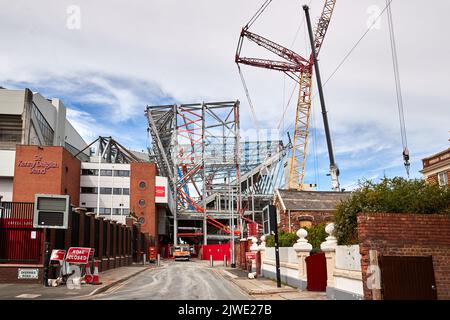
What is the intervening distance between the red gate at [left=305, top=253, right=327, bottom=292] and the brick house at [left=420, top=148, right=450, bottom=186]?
21569 mm

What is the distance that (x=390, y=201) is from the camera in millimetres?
14531

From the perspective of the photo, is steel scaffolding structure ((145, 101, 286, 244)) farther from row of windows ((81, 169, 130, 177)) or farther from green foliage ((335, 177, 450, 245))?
green foliage ((335, 177, 450, 245))

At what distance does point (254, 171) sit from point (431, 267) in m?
80.1

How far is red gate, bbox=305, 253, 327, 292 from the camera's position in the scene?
59.9ft

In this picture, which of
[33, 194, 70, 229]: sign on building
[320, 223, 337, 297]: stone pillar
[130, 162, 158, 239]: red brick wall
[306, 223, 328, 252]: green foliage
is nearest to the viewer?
[320, 223, 337, 297]: stone pillar

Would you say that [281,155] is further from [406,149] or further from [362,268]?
[362,268]

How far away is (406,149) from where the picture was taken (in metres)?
28.8

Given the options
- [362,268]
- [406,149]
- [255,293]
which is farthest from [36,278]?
[406,149]

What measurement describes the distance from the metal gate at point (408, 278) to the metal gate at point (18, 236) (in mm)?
16241

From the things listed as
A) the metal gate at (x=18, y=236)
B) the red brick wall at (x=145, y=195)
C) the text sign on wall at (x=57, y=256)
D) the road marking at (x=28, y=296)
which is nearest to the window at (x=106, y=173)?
the red brick wall at (x=145, y=195)

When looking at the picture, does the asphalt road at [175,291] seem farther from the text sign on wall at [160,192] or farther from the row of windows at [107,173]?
the row of windows at [107,173]

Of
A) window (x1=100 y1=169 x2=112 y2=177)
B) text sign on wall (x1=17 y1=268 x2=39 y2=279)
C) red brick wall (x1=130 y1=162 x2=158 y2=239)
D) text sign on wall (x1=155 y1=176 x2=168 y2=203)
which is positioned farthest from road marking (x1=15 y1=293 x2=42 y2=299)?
window (x1=100 y1=169 x2=112 y2=177)

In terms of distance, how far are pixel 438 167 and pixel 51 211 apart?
30.9 m
